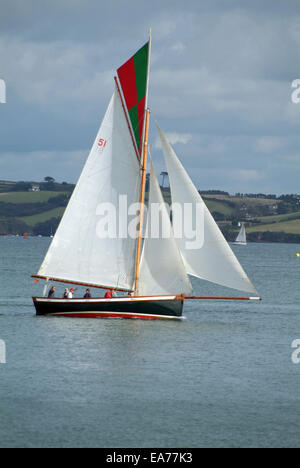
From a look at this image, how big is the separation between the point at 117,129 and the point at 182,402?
1004 inches

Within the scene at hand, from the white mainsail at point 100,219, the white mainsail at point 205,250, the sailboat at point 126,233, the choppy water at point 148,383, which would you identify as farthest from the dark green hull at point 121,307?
the white mainsail at point 205,250

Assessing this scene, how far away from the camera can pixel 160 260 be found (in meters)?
55.1

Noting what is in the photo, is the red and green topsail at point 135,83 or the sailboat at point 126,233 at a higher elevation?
the red and green topsail at point 135,83

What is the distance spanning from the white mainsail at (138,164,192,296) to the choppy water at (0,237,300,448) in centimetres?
244

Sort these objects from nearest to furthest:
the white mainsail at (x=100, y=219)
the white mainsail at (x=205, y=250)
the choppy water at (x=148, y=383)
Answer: the choppy water at (x=148, y=383), the white mainsail at (x=205, y=250), the white mainsail at (x=100, y=219)

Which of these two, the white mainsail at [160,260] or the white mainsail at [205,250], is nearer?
the white mainsail at [205,250]

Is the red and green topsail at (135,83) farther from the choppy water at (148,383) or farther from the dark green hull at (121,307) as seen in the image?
the choppy water at (148,383)

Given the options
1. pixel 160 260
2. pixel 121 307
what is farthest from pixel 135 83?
pixel 121 307

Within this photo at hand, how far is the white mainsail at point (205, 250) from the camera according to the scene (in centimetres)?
5331

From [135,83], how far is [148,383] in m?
24.8

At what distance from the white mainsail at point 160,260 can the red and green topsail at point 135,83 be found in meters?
3.94

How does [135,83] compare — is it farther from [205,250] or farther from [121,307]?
[121,307]

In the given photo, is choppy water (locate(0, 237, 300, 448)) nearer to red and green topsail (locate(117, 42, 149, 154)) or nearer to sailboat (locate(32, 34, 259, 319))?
sailboat (locate(32, 34, 259, 319))

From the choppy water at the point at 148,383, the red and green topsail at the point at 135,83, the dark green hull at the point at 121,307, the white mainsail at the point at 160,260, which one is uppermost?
the red and green topsail at the point at 135,83
